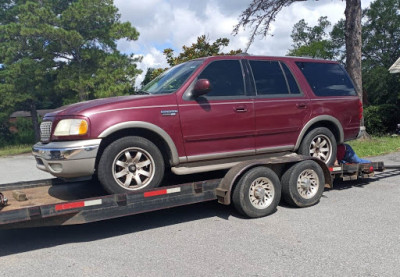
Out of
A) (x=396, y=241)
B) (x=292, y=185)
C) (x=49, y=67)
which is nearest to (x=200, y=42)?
(x=49, y=67)

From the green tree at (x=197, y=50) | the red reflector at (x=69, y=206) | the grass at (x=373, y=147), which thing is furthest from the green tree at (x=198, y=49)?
the red reflector at (x=69, y=206)

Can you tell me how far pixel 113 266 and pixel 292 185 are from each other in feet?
9.53

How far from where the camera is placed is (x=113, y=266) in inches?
151

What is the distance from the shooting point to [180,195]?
194 inches

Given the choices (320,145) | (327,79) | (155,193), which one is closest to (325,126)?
(320,145)

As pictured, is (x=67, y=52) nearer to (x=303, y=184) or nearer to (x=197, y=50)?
(x=197, y=50)

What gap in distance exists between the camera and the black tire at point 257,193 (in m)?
5.14

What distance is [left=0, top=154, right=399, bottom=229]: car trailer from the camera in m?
4.24

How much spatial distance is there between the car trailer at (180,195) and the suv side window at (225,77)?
3.44 ft

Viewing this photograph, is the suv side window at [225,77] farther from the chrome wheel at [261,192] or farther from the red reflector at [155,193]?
the red reflector at [155,193]

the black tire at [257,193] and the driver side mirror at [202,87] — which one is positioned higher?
the driver side mirror at [202,87]

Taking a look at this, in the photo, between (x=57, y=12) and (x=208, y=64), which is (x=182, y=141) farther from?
(x=57, y=12)

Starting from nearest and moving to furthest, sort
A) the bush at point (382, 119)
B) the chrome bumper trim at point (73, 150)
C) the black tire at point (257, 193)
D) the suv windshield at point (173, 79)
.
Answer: the chrome bumper trim at point (73, 150) < the black tire at point (257, 193) < the suv windshield at point (173, 79) < the bush at point (382, 119)

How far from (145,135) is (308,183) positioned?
8.57 feet
